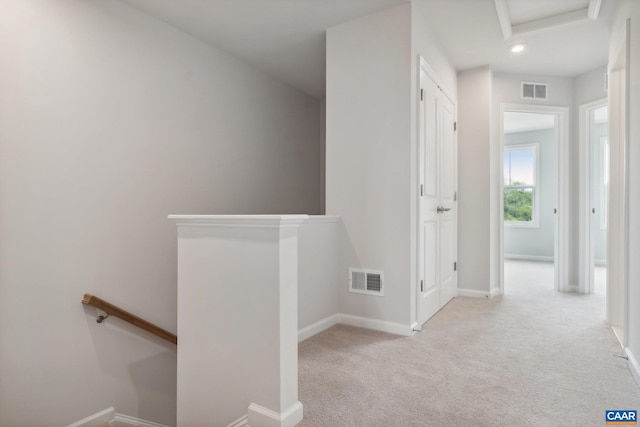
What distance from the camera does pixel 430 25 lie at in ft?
9.89

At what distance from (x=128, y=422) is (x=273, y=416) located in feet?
5.86

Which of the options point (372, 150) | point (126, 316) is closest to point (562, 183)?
point (372, 150)

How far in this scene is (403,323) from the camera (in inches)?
105

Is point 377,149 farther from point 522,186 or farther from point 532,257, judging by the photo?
point 532,257

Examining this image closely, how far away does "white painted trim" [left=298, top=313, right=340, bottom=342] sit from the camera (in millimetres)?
2548

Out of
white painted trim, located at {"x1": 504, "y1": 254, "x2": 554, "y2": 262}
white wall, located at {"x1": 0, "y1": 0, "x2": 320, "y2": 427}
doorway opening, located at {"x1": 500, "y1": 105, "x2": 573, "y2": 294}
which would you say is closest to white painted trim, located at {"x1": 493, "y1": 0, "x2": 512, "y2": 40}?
white wall, located at {"x1": 0, "y1": 0, "x2": 320, "y2": 427}

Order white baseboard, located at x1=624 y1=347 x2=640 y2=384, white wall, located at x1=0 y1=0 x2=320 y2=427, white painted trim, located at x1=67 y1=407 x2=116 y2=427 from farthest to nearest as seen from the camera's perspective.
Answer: white painted trim, located at x1=67 y1=407 x2=116 y2=427, white wall, located at x1=0 y1=0 x2=320 y2=427, white baseboard, located at x1=624 y1=347 x2=640 y2=384

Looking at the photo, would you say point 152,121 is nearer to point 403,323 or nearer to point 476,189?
point 403,323

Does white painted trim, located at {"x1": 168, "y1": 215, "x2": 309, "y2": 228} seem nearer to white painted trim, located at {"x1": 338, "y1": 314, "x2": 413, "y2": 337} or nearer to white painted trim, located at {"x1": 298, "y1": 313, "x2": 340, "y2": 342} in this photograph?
white painted trim, located at {"x1": 298, "y1": 313, "x2": 340, "y2": 342}

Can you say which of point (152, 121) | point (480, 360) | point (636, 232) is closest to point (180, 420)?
point (480, 360)

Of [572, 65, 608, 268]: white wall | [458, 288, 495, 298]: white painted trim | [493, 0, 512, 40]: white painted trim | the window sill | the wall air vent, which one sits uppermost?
[493, 0, 512, 40]: white painted trim

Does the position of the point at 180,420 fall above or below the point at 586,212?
below

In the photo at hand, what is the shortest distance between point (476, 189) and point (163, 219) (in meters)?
3.17

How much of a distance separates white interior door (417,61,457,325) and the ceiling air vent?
101cm
